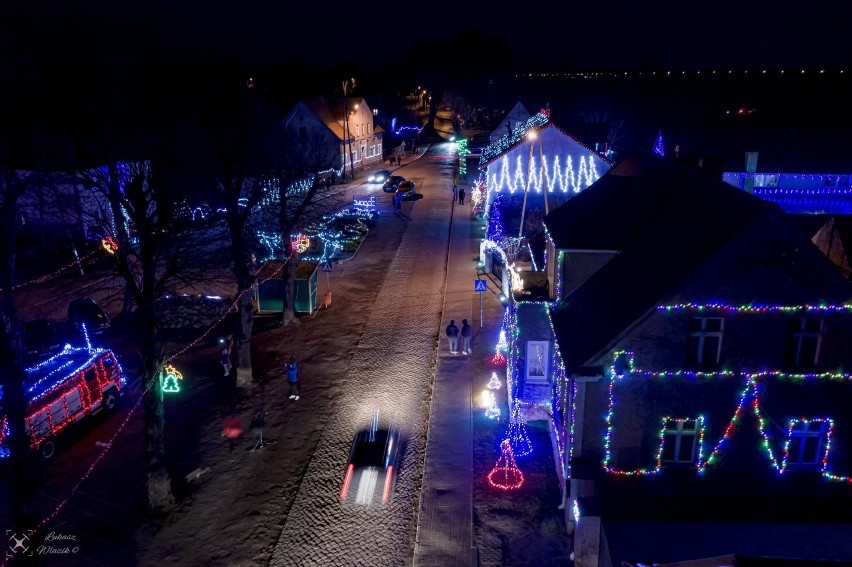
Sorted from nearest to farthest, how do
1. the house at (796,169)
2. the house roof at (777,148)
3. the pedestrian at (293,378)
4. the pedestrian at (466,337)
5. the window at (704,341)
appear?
the window at (704,341), the pedestrian at (293,378), the pedestrian at (466,337), the house at (796,169), the house roof at (777,148)

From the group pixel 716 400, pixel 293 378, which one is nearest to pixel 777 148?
pixel 716 400

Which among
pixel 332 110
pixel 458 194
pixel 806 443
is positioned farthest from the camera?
pixel 332 110

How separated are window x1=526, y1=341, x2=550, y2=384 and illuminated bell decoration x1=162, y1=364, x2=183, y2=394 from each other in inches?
472

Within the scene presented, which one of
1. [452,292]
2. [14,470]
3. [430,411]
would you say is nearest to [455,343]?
[430,411]

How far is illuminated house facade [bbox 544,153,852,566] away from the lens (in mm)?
11922

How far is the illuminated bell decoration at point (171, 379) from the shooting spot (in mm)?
19812

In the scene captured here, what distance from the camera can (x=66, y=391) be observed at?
16.8 metres

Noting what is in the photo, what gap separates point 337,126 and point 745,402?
52433mm

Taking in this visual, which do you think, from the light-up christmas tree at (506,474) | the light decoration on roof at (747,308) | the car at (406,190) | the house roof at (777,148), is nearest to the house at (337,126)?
the car at (406,190)

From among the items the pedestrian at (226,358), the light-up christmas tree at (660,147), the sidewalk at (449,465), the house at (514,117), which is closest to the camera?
the sidewalk at (449,465)

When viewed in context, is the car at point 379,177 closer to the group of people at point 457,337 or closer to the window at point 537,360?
the group of people at point 457,337

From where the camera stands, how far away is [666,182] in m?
17.3

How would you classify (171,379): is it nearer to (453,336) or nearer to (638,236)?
(453,336)

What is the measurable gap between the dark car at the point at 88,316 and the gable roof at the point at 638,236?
19533 mm
